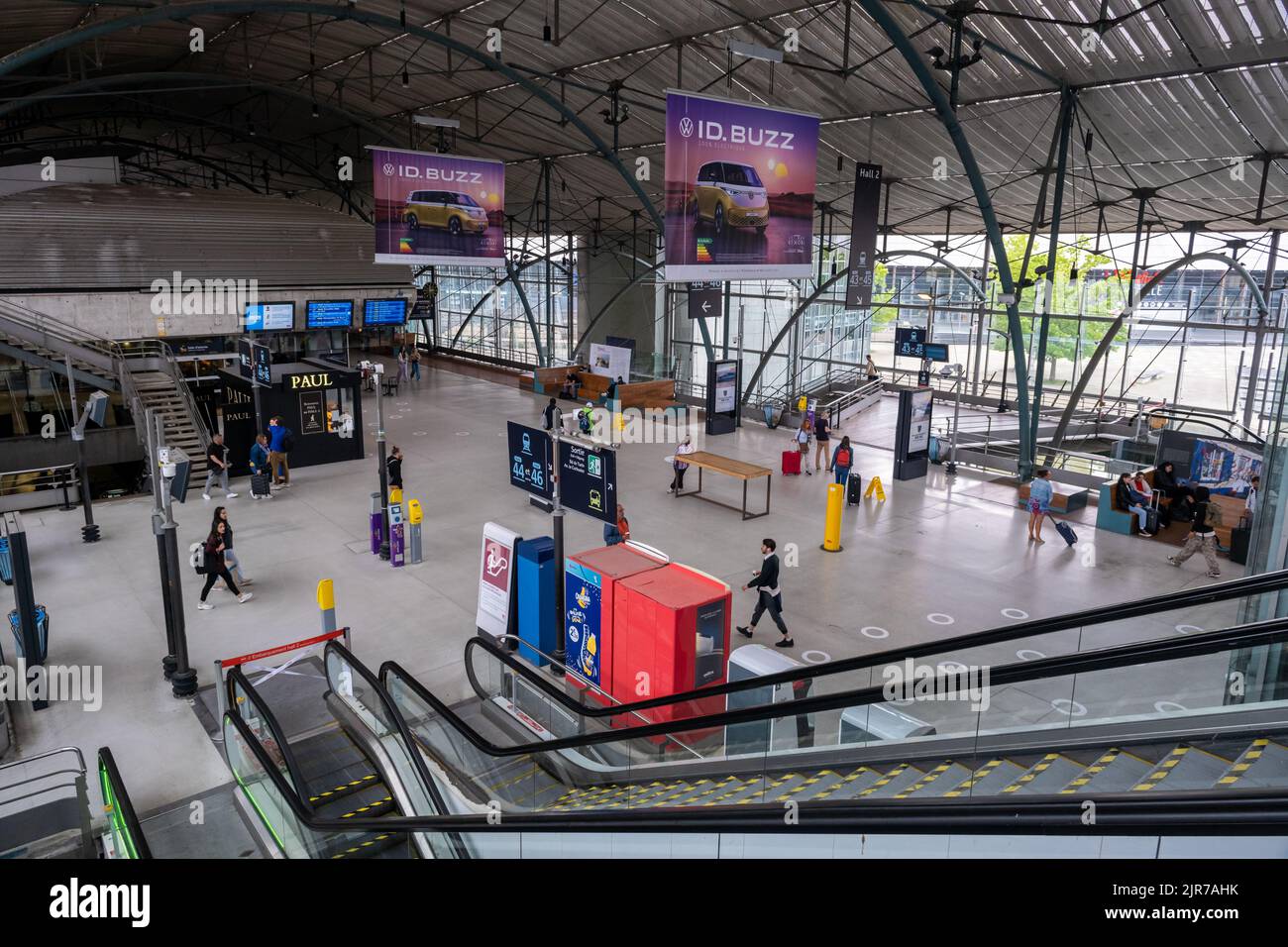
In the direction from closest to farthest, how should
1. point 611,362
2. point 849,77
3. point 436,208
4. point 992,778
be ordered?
point 992,778 → point 436,208 → point 849,77 → point 611,362

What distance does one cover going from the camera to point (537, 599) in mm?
11508

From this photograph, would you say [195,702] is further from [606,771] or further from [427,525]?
[427,525]

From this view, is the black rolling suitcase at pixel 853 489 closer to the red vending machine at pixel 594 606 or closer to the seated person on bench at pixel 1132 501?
the seated person on bench at pixel 1132 501

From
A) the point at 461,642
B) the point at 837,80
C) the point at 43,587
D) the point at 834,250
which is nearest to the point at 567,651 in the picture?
the point at 461,642

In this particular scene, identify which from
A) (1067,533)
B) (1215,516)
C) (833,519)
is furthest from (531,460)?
(1215,516)

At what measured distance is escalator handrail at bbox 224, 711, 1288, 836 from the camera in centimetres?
302

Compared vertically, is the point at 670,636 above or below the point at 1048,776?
below

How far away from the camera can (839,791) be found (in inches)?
238

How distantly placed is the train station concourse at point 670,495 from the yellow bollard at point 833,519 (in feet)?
1.19

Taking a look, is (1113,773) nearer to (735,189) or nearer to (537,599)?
(537,599)

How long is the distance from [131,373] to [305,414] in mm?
6325

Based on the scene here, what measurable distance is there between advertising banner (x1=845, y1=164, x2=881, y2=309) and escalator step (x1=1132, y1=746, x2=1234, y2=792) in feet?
50.7

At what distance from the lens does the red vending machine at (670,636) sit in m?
9.70

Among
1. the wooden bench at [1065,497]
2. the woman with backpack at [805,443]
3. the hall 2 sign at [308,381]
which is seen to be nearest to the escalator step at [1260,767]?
the wooden bench at [1065,497]
